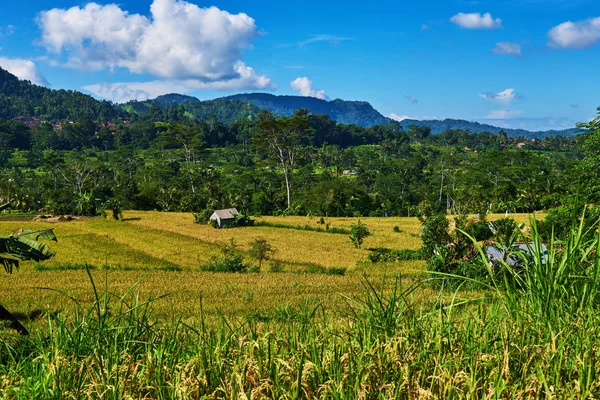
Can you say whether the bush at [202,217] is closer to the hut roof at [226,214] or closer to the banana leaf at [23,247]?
the hut roof at [226,214]

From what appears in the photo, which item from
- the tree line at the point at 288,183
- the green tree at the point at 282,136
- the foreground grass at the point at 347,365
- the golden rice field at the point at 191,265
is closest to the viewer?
the foreground grass at the point at 347,365

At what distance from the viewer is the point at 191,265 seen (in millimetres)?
30891

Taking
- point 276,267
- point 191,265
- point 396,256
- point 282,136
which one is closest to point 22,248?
point 276,267

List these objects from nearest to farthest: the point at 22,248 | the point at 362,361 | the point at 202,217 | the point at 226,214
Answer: the point at 362,361 < the point at 22,248 < the point at 226,214 < the point at 202,217

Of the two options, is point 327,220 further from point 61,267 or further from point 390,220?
point 61,267

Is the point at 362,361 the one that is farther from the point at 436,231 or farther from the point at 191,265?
the point at 191,265

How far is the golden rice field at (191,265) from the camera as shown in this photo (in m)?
17.3

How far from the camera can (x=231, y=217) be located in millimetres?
50094

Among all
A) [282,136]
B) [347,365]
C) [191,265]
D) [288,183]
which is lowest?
[191,265]

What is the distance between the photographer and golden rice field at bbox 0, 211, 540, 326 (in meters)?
17.3

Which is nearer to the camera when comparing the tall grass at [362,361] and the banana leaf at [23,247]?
the tall grass at [362,361]

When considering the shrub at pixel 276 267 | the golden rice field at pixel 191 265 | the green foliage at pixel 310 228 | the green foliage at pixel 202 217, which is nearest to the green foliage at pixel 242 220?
the green foliage at pixel 310 228

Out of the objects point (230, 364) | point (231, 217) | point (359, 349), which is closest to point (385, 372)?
point (359, 349)

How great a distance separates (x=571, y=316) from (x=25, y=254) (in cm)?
784
